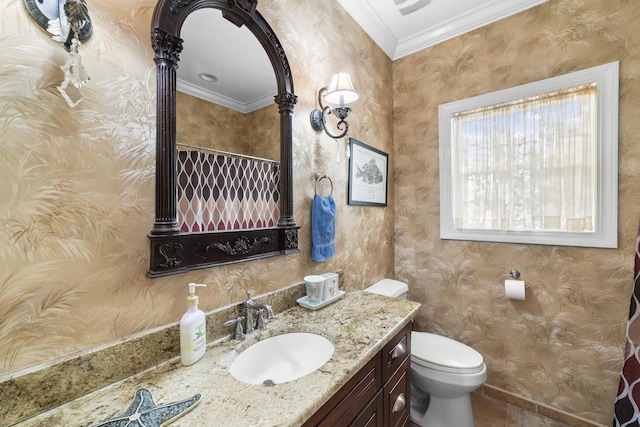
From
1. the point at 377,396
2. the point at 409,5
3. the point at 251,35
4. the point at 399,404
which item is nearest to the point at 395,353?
the point at 377,396

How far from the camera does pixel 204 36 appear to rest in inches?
38.0

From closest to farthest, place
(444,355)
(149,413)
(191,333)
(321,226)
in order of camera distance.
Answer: (149,413) → (191,333) → (321,226) → (444,355)

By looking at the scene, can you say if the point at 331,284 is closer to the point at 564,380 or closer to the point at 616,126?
the point at 564,380

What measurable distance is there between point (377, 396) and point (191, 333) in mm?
760

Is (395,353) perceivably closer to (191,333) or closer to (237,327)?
(237,327)

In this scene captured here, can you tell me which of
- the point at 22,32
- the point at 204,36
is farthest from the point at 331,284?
the point at 22,32

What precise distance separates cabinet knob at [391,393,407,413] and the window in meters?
1.19

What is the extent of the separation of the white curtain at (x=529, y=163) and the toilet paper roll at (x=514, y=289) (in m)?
0.37

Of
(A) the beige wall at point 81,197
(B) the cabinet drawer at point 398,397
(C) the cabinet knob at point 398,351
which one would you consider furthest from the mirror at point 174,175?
(B) the cabinet drawer at point 398,397

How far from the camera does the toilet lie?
1420mm

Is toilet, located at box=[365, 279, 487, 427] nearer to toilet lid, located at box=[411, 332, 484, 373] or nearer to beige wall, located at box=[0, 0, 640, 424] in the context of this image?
toilet lid, located at box=[411, 332, 484, 373]

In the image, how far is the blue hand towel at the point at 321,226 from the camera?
1.39m

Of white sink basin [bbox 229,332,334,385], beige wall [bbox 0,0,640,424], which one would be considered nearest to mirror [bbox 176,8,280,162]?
beige wall [bbox 0,0,640,424]

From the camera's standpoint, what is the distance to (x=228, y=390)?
0.69m
